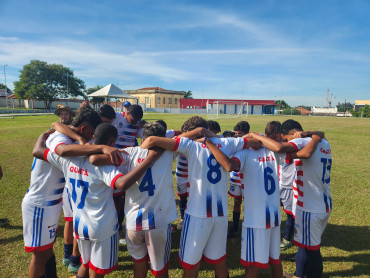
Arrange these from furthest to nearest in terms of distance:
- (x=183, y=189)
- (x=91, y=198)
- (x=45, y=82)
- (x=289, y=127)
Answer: (x=45, y=82)
(x=183, y=189)
(x=289, y=127)
(x=91, y=198)

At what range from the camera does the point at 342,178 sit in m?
8.42

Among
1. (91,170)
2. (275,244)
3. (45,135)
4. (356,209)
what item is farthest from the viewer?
(356,209)

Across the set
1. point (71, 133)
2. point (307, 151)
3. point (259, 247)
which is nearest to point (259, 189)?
point (259, 247)

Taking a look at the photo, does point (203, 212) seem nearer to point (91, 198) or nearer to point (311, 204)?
point (91, 198)

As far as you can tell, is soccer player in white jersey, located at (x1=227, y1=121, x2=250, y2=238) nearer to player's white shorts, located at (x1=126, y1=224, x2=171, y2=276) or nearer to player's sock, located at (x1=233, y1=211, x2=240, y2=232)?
player's sock, located at (x1=233, y1=211, x2=240, y2=232)

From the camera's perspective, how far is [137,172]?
7.55 ft

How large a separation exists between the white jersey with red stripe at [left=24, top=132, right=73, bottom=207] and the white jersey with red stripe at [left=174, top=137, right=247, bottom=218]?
57.3 inches

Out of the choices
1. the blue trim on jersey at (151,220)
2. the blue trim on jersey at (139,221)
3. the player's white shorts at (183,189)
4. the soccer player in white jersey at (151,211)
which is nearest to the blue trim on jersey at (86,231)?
the soccer player in white jersey at (151,211)

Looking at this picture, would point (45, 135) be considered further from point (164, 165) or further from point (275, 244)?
point (275, 244)

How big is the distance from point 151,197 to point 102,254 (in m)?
0.79

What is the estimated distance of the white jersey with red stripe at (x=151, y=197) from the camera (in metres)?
2.48

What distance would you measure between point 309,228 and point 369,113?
83706 millimetres

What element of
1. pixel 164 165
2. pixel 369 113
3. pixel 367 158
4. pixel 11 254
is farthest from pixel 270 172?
pixel 369 113

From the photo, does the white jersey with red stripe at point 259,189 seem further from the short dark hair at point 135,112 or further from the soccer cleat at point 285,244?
the short dark hair at point 135,112
